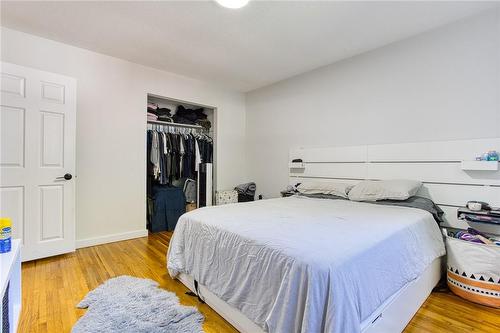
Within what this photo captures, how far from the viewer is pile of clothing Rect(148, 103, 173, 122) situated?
3838 mm

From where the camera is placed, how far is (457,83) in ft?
7.86

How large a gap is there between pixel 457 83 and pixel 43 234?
4.50 metres

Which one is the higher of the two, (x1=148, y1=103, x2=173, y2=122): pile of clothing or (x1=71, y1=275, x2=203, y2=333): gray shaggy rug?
(x1=148, y1=103, x2=173, y2=122): pile of clothing

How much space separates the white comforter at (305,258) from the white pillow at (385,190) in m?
0.23

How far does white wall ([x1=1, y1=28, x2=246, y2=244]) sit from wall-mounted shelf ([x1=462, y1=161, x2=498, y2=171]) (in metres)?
3.70

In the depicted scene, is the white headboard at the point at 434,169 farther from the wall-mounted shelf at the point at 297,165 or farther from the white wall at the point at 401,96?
the wall-mounted shelf at the point at 297,165

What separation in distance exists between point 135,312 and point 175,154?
8.68 feet

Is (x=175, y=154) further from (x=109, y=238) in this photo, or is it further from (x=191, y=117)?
(x=109, y=238)

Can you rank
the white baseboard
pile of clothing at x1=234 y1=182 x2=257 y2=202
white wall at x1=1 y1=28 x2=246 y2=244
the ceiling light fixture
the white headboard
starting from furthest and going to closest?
pile of clothing at x1=234 y1=182 x2=257 y2=202 → the white baseboard → white wall at x1=1 y1=28 x2=246 y2=244 → the white headboard → the ceiling light fixture

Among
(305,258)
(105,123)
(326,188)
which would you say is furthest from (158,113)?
(305,258)

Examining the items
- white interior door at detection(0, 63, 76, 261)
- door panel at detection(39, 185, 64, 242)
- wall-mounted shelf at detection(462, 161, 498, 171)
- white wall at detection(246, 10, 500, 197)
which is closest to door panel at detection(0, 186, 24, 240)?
white interior door at detection(0, 63, 76, 261)

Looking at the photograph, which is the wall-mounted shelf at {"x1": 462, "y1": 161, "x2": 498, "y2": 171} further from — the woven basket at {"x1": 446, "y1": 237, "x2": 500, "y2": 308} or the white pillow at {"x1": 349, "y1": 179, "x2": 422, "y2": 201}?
the woven basket at {"x1": 446, "y1": 237, "x2": 500, "y2": 308}

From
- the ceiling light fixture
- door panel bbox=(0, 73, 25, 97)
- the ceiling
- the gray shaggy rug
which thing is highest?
the ceiling

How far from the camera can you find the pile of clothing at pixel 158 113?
12.6 ft
